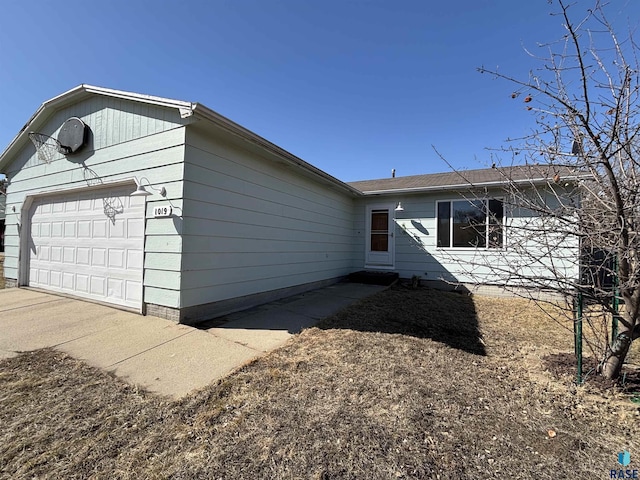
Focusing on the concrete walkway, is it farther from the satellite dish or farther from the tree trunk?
the tree trunk

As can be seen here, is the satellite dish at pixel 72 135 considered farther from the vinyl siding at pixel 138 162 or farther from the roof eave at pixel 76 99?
the roof eave at pixel 76 99

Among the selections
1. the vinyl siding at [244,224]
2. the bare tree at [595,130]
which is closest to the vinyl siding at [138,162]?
the vinyl siding at [244,224]

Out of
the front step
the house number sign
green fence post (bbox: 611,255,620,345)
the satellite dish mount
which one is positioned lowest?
the front step

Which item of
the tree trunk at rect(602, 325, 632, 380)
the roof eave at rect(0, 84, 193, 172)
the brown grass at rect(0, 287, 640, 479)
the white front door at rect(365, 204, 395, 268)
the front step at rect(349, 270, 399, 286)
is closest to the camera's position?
the brown grass at rect(0, 287, 640, 479)

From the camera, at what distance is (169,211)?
14.2ft

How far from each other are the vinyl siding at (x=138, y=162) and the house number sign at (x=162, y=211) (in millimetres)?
88

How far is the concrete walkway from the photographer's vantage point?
2.98 m

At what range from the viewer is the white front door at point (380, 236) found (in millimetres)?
9273

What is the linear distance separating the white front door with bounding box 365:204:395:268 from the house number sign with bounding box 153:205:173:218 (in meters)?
6.82

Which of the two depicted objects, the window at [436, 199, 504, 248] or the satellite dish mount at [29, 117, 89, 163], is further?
the window at [436, 199, 504, 248]

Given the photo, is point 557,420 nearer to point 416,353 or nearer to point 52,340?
point 416,353

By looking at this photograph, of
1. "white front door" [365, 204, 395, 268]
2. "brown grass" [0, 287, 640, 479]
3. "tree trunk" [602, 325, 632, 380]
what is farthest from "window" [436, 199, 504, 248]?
"tree trunk" [602, 325, 632, 380]

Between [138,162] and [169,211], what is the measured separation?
Result: 1368 millimetres

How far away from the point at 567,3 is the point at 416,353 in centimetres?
356
